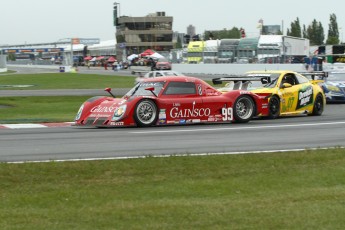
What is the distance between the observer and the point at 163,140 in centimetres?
1335

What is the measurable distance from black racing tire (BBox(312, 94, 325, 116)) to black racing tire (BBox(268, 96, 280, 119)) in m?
1.92

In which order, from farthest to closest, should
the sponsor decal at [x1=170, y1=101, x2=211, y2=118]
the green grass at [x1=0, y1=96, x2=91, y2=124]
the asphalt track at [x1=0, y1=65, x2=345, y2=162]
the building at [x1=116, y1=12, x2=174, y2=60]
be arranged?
the building at [x1=116, y1=12, x2=174, y2=60], the green grass at [x1=0, y1=96, x2=91, y2=124], the sponsor decal at [x1=170, y1=101, x2=211, y2=118], the asphalt track at [x1=0, y1=65, x2=345, y2=162]

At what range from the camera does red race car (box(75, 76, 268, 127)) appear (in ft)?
53.3

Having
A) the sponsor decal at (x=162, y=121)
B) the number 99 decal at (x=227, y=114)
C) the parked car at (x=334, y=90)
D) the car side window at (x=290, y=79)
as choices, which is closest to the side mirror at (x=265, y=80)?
the car side window at (x=290, y=79)

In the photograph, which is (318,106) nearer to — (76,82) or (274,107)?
(274,107)

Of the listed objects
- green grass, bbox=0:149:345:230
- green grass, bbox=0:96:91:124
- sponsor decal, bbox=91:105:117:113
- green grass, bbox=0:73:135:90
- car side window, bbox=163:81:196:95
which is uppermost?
car side window, bbox=163:81:196:95

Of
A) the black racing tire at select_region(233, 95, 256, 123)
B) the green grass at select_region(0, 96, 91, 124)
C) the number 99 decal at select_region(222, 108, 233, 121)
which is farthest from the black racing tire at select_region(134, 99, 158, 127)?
the green grass at select_region(0, 96, 91, 124)

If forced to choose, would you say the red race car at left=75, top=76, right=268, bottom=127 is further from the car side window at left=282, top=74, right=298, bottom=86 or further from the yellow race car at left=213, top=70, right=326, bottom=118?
the car side window at left=282, top=74, right=298, bottom=86

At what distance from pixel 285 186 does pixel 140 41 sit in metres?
176

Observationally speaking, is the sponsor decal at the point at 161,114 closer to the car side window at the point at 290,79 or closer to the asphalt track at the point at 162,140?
the asphalt track at the point at 162,140

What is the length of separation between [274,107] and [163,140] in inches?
263

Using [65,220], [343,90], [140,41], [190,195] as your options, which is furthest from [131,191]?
[140,41]

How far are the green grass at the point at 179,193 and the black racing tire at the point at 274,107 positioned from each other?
8688 millimetres

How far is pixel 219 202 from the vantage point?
7340 mm
